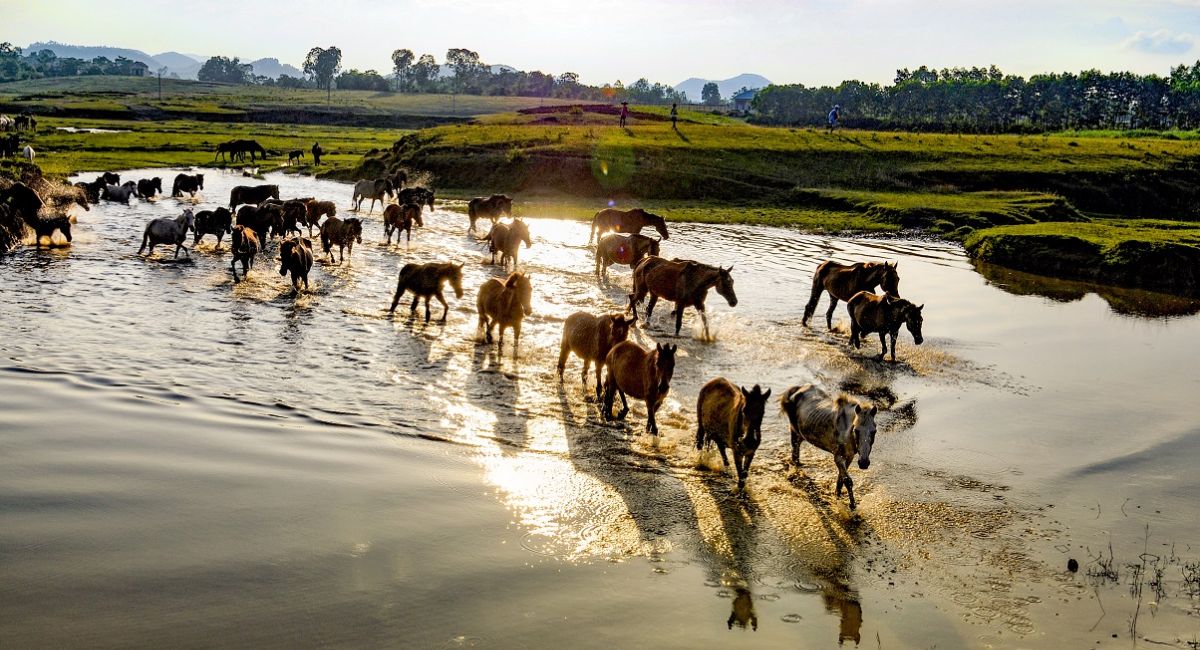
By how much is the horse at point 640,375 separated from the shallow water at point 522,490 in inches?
13.6

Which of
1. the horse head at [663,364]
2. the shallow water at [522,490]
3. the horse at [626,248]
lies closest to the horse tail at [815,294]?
the shallow water at [522,490]

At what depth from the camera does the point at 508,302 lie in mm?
16609

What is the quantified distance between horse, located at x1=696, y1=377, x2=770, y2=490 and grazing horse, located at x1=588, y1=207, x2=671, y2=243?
56.8 feet

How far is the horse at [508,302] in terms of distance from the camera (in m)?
16.5

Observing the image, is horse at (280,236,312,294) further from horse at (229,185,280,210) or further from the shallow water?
horse at (229,185,280,210)

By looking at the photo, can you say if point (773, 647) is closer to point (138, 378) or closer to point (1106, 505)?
point (1106, 505)

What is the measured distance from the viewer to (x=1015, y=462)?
1266 centimetres

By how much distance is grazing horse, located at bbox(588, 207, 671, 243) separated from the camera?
94.8ft

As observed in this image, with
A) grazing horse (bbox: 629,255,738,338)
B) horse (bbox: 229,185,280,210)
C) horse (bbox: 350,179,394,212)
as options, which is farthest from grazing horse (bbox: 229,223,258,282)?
horse (bbox: 350,179,394,212)

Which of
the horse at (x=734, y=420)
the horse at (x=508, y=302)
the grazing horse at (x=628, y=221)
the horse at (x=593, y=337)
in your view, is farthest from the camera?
the grazing horse at (x=628, y=221)

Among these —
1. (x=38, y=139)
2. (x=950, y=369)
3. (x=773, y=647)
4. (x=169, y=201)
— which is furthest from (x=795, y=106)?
(x=773, y=647)

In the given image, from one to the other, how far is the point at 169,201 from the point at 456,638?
34.4 m

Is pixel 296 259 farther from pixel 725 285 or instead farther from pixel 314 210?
pixel 725 285

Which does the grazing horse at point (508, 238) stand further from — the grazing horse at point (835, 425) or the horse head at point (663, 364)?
the grazing horse at point (835, 425)
